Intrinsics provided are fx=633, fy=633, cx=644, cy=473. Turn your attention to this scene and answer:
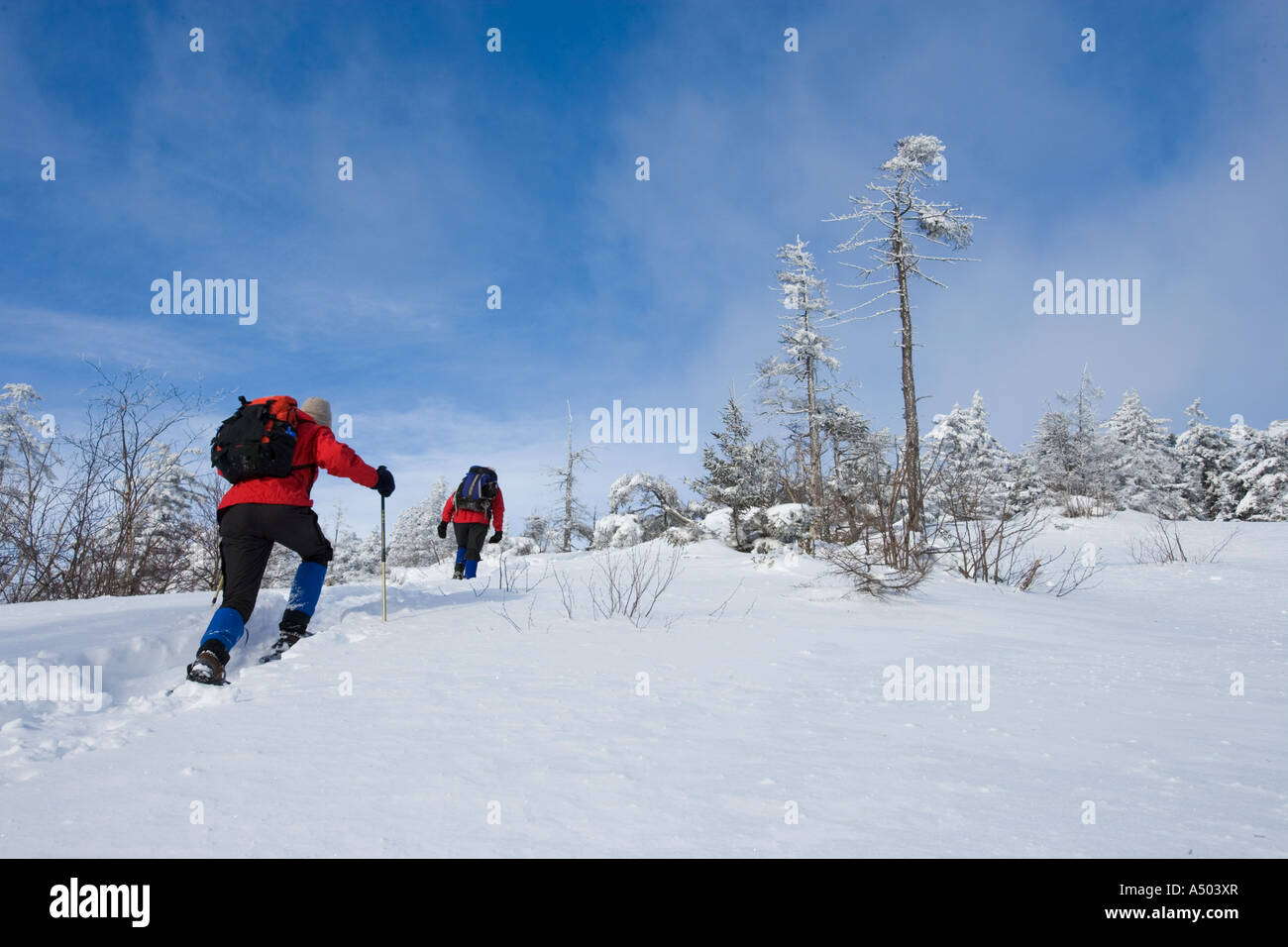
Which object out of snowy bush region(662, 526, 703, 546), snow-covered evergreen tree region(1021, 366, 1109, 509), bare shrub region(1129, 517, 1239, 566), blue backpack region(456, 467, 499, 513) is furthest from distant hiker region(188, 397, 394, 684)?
snow-covered evergreen tree region(1021, 366, 1109, 509)

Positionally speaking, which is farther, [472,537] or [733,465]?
[733,465]

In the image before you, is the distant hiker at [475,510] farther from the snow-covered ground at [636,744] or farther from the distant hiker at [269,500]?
A: the distant hiker at [269,500]

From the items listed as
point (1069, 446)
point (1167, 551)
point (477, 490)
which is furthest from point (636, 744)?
point (1069, 446)

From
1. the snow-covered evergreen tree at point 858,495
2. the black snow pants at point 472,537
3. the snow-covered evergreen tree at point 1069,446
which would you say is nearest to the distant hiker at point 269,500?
the black snow pants at point 472,537

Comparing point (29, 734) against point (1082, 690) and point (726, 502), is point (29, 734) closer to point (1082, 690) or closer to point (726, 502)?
point (1082, 690)

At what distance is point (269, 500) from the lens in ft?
13.2

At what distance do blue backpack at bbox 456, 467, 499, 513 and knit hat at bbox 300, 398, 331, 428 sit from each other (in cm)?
404

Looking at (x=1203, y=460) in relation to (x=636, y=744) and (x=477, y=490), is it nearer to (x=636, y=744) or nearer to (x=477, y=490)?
(x=477, y=490)

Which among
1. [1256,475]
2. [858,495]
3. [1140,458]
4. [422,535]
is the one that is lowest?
[422,535]

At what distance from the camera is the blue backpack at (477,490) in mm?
9000

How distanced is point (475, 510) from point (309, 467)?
15.5 feet

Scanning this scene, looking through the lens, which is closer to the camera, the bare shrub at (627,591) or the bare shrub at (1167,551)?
the bare shrub at (627,591)

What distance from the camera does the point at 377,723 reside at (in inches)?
95.0

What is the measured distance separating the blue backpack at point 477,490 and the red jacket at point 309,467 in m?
4.36
